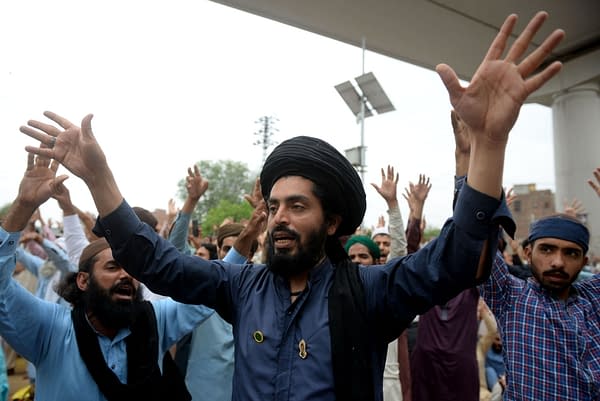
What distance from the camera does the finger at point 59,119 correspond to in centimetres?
176

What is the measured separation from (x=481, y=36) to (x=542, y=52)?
7.31 meters

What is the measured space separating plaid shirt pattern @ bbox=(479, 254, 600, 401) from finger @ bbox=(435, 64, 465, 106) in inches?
62.8

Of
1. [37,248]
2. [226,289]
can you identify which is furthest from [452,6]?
[37,248]

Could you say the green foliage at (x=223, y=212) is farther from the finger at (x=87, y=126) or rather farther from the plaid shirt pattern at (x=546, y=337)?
the finger at (x=87, y=126)

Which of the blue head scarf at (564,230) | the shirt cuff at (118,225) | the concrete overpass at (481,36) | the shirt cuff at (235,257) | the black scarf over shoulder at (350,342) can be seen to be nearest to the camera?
the black scarf over shoulder at (350,342)

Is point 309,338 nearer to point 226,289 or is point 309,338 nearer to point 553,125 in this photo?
point 226,289

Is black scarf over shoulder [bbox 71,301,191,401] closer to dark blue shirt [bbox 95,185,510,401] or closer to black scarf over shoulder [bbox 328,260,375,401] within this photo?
dark blue shirt [bbox 95,185,510,401]

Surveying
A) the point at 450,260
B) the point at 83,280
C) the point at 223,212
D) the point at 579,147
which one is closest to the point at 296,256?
the point at 450,260

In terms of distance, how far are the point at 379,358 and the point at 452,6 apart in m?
6.66

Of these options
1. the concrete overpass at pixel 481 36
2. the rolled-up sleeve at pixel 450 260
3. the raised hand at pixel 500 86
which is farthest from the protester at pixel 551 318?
the concrete overpass at pixel 481 36

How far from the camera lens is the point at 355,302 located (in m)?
1.62

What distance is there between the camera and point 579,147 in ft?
29.3

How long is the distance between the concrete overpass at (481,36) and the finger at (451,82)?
5.32 meters

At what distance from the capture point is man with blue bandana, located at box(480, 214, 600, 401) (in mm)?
2389
